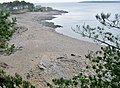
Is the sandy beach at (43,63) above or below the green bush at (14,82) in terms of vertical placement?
below

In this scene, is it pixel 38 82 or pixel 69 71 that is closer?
pixel 38 82

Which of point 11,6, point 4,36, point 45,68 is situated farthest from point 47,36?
point 11,6

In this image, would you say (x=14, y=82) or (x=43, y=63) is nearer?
(x=14, y=82)

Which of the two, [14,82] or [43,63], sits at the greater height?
[14,82]

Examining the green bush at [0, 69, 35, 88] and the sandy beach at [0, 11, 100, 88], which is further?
the sandy beach at [0, 11, 100, 88]

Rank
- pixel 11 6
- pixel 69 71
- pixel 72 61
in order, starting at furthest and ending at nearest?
pixel 11 6
pixel 72 61
pixel 69 71

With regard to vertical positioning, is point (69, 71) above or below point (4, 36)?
below

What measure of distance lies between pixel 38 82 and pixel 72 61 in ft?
24.1

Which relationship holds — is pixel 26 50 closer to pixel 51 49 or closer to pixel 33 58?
pixel 51 49

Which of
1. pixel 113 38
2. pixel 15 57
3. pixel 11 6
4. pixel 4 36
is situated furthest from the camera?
pixel 11 6

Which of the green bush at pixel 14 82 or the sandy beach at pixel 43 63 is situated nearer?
the green bush at pixel 14 82

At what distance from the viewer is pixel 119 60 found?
877 cm

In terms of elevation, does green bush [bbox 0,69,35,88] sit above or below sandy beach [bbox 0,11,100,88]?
above

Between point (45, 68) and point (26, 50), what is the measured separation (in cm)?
1020
